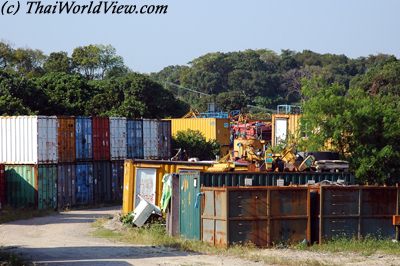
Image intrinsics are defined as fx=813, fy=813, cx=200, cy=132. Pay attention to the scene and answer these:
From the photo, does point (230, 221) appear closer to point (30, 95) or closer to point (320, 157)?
point (320, 157)

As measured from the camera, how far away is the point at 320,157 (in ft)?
94.1

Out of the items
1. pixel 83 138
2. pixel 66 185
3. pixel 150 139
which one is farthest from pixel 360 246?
pixel 150 139

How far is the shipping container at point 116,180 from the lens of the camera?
136 ft

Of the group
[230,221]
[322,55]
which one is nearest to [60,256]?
[230,221]

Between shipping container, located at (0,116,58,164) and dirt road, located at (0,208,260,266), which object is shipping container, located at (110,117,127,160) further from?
dirt road, located at (0,208,260,266)

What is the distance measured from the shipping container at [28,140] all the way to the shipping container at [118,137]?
436 centimetres

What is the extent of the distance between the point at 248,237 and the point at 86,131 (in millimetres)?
18999

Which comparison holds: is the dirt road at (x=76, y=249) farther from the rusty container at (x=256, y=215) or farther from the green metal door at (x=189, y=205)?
the green metal door at (x=189, y=205)

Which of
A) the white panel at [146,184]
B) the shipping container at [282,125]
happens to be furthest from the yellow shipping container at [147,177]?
the shipping container at [282,125]

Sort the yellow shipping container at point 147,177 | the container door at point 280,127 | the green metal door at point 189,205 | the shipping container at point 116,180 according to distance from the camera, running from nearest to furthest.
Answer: the green metal door at point 189,205 → the yellow shipping container at point 147,177 → the shipping container at point 116,180 → the container door at point 280,127

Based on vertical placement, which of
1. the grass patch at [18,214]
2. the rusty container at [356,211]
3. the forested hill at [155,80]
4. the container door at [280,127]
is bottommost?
the grass patch at [18,214]

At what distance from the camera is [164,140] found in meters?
46.0

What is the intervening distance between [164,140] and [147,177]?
16062 millimetres

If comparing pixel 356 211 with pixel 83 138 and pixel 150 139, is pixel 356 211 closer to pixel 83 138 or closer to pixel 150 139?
pixel 83 138
